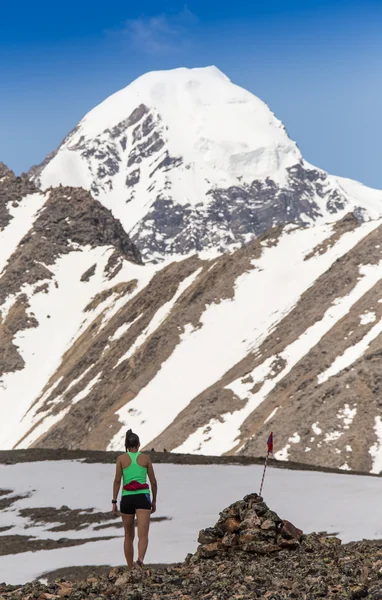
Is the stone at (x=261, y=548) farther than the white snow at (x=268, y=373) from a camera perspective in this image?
No

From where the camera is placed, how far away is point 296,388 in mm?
66812

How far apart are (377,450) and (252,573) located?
40.9 m

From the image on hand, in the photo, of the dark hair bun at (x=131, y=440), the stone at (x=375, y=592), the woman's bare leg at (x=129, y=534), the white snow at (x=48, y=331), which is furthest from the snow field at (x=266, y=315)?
the stone at (x=375, y=592)

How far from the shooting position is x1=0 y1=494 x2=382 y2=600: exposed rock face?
11.2m

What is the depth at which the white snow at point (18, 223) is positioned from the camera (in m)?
162

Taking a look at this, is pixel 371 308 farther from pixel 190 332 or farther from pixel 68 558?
pixel 68 558

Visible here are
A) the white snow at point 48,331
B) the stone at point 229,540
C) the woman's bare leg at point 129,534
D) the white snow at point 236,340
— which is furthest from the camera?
the white snow at point 48,331

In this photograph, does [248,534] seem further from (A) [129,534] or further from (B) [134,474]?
Answer: (B) [134,474]

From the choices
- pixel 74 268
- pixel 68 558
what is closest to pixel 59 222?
pixel 74 268

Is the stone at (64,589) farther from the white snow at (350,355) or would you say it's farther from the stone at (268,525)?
the white snow at (350,355)

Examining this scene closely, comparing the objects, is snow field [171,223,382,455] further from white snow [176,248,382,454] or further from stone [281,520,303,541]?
stone [281,520,303,541]

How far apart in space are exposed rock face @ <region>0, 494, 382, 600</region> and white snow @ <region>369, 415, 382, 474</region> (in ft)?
118

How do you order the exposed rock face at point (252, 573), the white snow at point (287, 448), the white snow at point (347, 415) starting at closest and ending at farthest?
the exposed rock face at point (252, 573)
the white snow at point (287, 448)
the white snow at point (347, 415)

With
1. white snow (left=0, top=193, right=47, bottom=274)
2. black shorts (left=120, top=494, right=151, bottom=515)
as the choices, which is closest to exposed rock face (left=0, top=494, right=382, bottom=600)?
black shorts (left=120, top=494, right=151, bottom=515)
